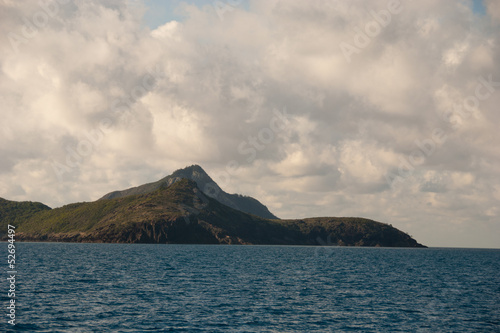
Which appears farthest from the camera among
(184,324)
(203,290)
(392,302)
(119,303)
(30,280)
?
(30,280)

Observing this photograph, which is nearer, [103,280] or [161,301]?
[161,301]

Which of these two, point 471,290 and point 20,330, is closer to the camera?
point 20,330

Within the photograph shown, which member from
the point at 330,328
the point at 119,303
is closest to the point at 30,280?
the point at 119,303

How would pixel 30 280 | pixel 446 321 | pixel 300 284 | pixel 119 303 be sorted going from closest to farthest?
1. pixel 446 321
2. pixel 119 303
3. pixel 30 280
4. pixel 300 284

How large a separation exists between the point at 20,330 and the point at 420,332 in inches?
1715

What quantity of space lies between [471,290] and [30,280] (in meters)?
88.3

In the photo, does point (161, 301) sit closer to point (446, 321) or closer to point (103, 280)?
point (103, 280)

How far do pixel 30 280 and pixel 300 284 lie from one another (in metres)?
52.8

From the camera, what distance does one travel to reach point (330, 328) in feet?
169

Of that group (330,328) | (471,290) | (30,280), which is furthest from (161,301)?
(471,290)

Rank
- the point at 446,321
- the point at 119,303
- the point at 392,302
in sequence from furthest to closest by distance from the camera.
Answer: the point at 392,302, the point at 119,303, the point at 446,321

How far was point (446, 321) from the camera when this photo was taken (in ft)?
188

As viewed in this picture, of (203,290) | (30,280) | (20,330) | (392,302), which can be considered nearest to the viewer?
(20,330)

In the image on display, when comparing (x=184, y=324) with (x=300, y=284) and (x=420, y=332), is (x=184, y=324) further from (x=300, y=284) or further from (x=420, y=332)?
(x=300, y=284)
